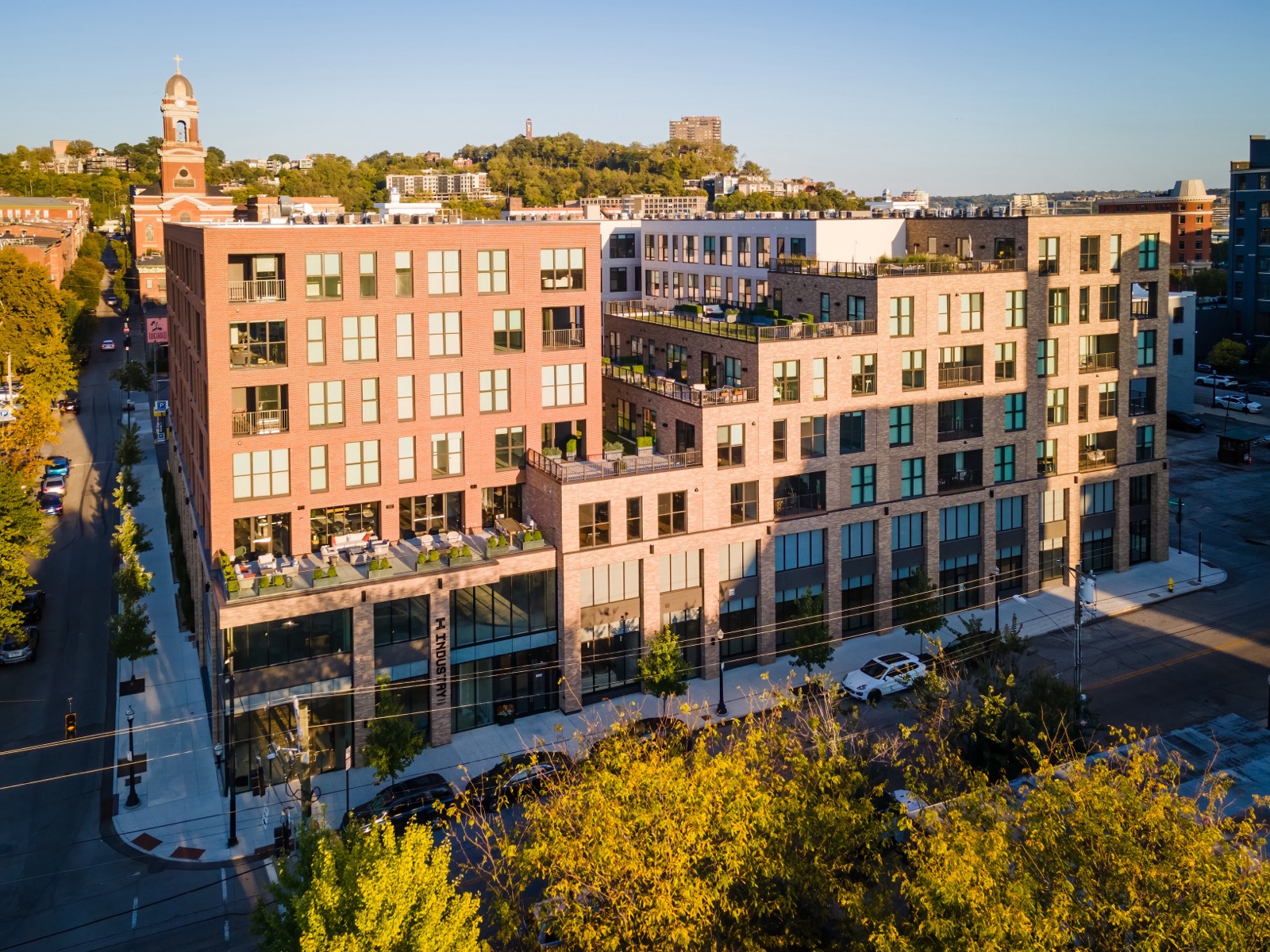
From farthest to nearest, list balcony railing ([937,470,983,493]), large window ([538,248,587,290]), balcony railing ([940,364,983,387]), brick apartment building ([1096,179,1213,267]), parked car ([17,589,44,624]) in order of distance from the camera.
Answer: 1. brick apartment building ([1096,179,1213,267])
2. parked car ([17,589,44,624])
3. balcony railing ([937,470,983,493])
4. balcony railing ([940,364,983,387])
5. large window ([538,248,587,290])

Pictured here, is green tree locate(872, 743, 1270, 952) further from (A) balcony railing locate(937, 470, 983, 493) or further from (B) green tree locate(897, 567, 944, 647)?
(A) balcony railing locate(937, 470, 983, 493)

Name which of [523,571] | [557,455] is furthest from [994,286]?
[523,571]

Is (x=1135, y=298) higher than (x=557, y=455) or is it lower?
higher

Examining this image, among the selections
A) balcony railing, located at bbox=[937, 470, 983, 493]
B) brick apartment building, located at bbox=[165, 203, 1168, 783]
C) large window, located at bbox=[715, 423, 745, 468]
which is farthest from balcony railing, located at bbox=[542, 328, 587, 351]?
balcony railing, located at bbox=[937, 470, 983, 493]

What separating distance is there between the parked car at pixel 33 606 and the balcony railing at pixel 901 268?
160 feet

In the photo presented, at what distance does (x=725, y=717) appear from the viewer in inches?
1970

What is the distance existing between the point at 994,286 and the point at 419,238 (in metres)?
32.0

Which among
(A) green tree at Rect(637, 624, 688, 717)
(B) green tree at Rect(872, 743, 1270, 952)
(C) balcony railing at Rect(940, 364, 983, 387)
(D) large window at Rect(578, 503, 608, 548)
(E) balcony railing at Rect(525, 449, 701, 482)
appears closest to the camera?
(B) green tree at Rect(872, 743, 1270, 952)

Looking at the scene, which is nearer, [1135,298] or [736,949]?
[736,949]

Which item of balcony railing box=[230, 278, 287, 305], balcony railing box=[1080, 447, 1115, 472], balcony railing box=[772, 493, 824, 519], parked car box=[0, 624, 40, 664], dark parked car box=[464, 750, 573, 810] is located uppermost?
balcony railing box=[230, 278, 287, 305]

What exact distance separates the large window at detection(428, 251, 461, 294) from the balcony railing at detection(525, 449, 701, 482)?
28.6 feet

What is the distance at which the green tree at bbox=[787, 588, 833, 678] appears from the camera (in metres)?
52.1

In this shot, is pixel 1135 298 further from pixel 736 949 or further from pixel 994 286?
pixel 736 949

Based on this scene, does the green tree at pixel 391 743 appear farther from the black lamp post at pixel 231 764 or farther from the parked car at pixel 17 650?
the parked car at pixel 17 650
